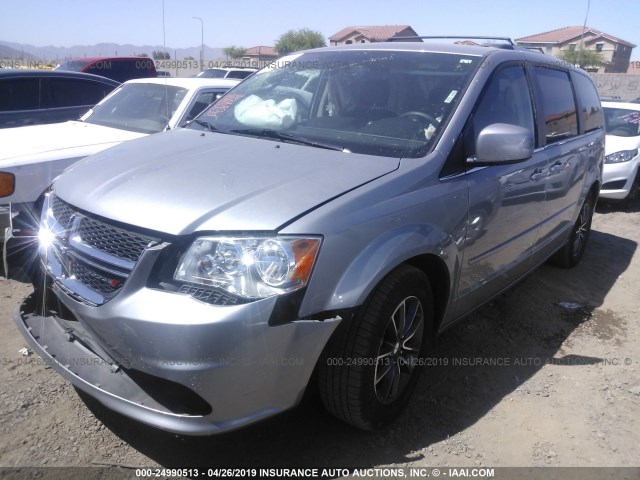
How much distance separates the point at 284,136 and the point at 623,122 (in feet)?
25.8

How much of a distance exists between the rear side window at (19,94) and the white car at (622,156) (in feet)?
25.1

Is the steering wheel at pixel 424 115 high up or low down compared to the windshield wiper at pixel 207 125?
up

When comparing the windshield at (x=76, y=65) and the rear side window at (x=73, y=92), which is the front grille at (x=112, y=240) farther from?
the windshield at (x=76, y=65)

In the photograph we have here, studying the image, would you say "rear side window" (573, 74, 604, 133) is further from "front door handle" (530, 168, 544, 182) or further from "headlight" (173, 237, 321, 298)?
"headlight" (173, 237, 321, 298)

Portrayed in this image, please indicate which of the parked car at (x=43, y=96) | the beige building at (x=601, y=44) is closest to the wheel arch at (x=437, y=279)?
the parked car at (x=43, y=96)

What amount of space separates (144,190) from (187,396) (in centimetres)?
88

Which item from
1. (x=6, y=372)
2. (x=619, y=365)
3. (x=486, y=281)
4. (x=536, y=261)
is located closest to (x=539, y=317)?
(x=536, y=261)

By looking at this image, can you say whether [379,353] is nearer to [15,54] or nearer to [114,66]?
[114,66]

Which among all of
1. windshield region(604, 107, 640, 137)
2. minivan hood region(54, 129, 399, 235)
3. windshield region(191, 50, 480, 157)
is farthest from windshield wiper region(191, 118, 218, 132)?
windshield region(604, 107, 640, 137)

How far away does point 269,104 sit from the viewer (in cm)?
349

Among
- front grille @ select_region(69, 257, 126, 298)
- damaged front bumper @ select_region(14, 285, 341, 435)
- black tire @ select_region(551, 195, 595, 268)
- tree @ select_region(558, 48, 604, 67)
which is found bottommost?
black tire @ select_region(551, 195, 595, 268)

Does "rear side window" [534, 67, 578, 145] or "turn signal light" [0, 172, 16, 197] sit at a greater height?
"rear side window" [534, 67, 578, 145]

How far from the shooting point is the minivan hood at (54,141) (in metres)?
4.20

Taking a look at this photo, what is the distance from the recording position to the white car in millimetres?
7992
